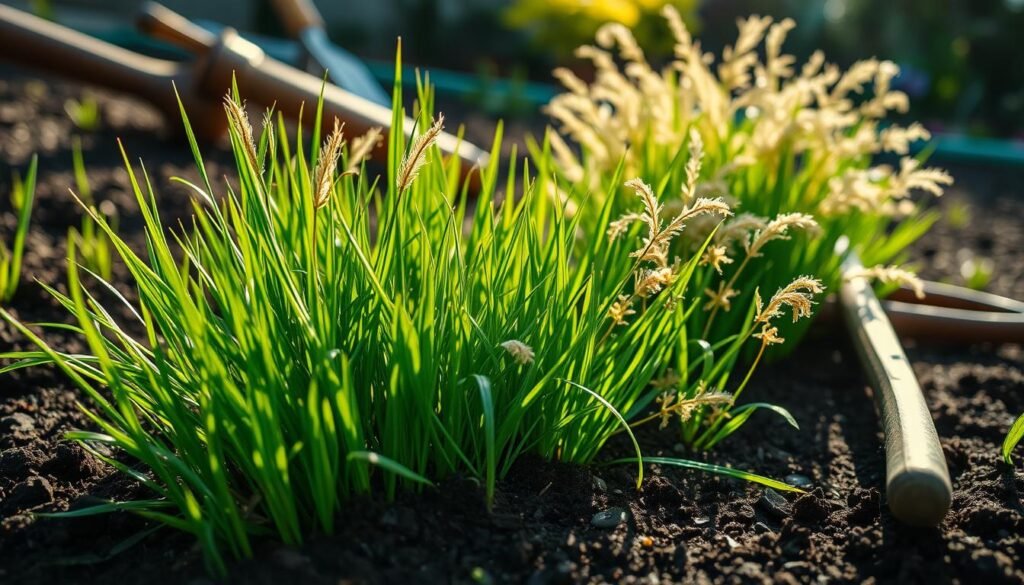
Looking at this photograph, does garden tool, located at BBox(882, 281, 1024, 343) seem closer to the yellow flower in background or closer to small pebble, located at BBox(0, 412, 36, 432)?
small pebble, located at BBox(0, 412, 36, 432)

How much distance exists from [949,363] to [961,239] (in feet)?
4.97

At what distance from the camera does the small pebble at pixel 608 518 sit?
1.47m

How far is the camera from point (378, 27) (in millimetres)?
8789

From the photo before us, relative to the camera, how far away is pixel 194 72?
3570mm

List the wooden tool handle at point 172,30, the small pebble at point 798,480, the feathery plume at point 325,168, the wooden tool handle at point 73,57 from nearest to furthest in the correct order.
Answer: the feathery plume at point 325,168, the small pebble at point 798,480, the wooden tool handle at point 73,57, the wooden tool handle at point 172,30

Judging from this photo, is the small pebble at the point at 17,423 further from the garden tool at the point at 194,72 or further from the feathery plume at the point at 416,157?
the garden tool at the point at 194,72

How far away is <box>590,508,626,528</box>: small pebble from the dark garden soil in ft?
0.04

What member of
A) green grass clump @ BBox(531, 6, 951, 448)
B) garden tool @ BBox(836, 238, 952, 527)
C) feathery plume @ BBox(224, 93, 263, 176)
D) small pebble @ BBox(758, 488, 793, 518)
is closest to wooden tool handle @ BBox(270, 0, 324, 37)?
green grass clump @ BBox(531, 6, 951, 448)

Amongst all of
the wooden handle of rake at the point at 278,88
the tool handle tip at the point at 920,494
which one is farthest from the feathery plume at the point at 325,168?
the wooden handle of rake at the point at 278,88

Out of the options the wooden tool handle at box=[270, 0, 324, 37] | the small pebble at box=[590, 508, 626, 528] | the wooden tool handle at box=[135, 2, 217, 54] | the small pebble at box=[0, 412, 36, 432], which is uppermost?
the wooden tool handle at box=[270, 0, 324, 37]

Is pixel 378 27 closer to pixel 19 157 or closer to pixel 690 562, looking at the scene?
pixel 19 157

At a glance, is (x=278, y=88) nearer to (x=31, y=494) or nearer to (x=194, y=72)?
(x=194, y=72)

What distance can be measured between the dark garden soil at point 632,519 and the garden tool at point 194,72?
1.16 m

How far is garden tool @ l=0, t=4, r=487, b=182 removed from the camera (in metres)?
3.02
